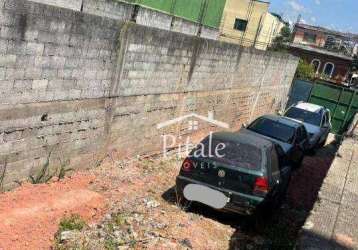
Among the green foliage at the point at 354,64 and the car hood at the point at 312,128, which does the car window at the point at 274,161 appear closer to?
the car hood at the point at 312,128

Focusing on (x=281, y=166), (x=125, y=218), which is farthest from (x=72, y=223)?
(x=281, y=166)

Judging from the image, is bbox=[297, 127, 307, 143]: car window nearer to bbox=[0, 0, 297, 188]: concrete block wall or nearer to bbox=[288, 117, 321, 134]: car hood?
bbox=[0, 0, 297, 188]: concrete block wall

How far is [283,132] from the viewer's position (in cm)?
1106

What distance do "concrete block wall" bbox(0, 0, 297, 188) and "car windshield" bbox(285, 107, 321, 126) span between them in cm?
494

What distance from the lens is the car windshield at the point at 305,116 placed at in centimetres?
1615

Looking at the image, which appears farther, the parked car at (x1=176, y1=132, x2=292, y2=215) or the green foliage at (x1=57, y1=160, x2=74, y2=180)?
the green foliage at (x1=57, y1=160, x2=74, y2=180)

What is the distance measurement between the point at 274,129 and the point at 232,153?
3966 millimetres

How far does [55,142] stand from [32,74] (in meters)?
1.31

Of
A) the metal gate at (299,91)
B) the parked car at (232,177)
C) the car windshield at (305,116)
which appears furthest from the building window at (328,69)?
the parked car at (232,177)

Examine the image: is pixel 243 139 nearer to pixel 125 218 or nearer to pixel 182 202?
pixel 182 202

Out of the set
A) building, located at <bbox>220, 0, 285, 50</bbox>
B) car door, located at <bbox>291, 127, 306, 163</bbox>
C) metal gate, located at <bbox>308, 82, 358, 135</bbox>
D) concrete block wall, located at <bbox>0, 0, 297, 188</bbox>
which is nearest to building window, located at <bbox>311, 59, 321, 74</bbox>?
building, located at <bbox>220, 0, 285, 50</bbox>

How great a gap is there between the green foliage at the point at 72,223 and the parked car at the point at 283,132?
Answer: 5618 millimetres

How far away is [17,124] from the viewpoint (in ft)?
20.3

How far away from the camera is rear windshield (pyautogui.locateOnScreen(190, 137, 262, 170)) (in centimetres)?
723
